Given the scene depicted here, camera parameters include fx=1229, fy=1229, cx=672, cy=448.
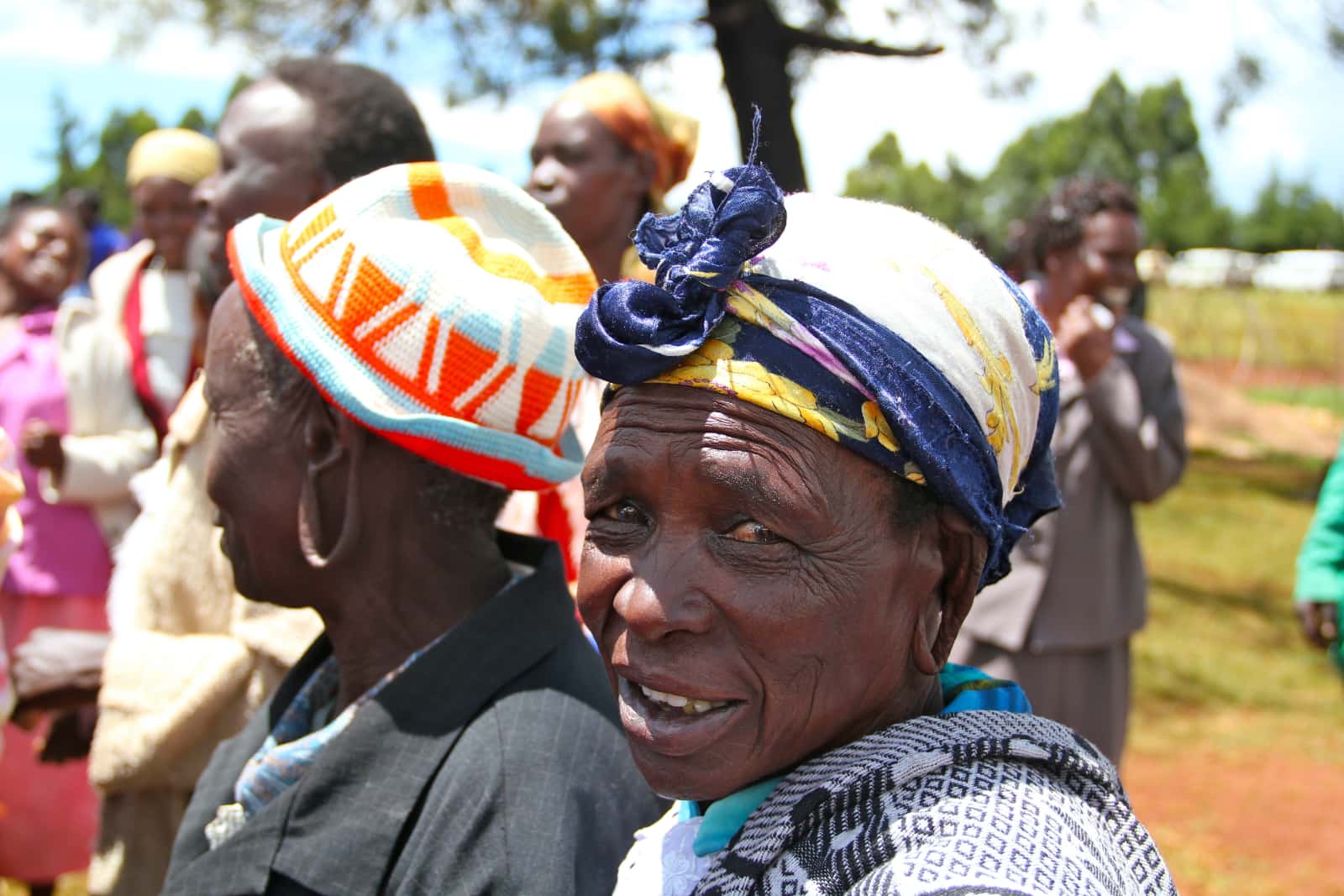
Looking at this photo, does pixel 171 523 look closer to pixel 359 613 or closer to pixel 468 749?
pixel 359 613

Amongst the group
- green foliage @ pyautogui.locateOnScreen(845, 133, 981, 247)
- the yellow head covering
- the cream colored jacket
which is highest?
the yellow head covering

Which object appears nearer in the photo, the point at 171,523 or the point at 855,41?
A: the point at 171,523

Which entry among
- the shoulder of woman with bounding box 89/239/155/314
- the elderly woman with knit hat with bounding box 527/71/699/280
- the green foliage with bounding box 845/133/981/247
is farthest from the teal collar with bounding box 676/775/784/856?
the green foliage with bounding box 845/133/981/247

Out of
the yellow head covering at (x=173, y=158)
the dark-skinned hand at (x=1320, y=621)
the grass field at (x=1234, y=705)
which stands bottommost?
the grass field at (x=1234, y=705)

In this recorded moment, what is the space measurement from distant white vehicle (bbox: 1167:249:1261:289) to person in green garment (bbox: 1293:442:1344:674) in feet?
88.3

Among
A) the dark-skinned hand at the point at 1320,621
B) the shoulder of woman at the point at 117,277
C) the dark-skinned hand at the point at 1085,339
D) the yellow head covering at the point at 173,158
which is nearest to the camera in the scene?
the dark-skinned hand at the point at 1320,621

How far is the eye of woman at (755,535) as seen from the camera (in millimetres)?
1369

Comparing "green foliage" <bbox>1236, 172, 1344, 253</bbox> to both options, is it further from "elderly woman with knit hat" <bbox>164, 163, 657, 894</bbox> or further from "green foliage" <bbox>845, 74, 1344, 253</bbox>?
"elderly woman with knit hat" <bbox>164, 163, 657, 894</bbox>

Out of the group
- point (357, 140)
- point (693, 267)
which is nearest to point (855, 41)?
point (357, 140)

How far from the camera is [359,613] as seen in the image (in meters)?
2.04

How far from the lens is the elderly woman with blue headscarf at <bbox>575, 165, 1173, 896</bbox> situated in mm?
1324

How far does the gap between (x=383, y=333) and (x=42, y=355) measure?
3313mm

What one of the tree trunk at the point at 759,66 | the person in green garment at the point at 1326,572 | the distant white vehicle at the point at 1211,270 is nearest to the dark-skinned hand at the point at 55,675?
the person in green garment at the point at 1326,572

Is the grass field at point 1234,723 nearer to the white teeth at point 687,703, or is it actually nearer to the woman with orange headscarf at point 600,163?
the woman with orange headscarf at point 600,163
